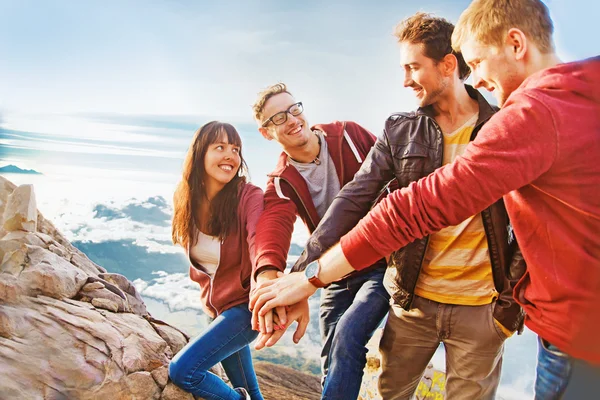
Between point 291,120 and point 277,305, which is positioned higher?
point 291,120

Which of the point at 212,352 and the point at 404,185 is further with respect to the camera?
the point at 212,352

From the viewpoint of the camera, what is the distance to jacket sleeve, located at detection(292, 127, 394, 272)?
79.7 inches

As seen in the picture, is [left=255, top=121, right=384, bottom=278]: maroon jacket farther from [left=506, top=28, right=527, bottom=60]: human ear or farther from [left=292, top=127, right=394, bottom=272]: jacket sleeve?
[left=506, top=28, right=527, bottom=60]: human ear

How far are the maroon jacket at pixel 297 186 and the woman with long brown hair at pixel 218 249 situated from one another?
0.50 ft

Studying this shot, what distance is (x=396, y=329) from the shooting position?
210 cm

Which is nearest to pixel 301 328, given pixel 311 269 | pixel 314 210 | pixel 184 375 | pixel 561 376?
pixel 311 269

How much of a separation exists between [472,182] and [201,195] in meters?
2.00

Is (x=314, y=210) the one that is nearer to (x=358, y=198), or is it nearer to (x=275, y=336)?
(x=358, y=198)

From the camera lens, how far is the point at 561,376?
1.28 meters

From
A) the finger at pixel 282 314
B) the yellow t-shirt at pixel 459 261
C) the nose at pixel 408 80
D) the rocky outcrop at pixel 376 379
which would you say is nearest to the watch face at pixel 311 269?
the finger at pixel 282 314

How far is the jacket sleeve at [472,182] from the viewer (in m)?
1.20

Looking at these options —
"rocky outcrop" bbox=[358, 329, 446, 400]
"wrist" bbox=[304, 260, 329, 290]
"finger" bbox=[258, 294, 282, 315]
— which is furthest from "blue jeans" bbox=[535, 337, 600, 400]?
"rocky outcrop" bbox=[358, 329, 446, 400]

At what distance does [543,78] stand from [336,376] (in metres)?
1.35

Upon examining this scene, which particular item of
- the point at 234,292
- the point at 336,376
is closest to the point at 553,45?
the point at 336,376
